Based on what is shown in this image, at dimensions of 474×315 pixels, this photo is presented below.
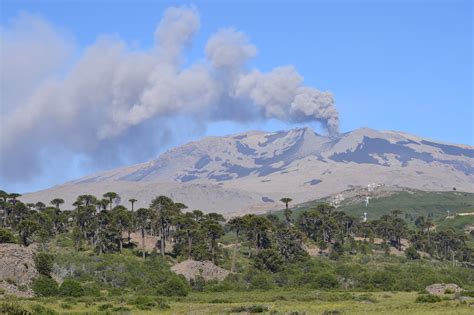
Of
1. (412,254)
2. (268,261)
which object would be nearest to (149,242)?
(268,261)

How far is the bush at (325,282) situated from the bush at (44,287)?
38.5 m

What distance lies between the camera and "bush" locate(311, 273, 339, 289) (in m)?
108

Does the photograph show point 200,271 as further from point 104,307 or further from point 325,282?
point 104,307

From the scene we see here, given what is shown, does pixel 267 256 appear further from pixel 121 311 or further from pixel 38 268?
pixel 121 311

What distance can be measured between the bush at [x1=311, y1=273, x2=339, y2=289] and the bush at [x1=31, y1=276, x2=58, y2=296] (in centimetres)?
3845

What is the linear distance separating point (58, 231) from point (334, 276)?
79376 millimetres

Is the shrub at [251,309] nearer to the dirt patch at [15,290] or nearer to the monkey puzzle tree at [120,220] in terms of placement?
the dirt patch at [15,290]

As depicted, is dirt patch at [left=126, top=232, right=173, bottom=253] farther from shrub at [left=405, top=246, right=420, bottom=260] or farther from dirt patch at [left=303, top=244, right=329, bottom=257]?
shrub at [left=405, top=246, right=420, bottom=260]

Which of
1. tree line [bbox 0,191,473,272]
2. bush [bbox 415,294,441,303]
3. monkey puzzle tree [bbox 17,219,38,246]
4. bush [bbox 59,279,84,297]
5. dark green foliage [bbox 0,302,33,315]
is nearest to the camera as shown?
dark green foliage [bbox 0,302,33,315]

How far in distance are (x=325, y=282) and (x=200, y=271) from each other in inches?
817

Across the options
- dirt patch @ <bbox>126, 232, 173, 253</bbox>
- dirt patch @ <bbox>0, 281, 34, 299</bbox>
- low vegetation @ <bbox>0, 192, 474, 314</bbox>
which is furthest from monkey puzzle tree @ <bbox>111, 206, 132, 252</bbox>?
dirt patch @ <bbox>0, 281, 34, 299</bbox>

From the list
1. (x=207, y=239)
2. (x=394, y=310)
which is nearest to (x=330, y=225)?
(x=207, y=239)

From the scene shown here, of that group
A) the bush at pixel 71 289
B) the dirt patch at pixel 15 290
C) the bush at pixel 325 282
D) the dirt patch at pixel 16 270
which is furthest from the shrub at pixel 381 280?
the dirt patch at pixel 15 290

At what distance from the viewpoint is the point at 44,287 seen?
297 feet
